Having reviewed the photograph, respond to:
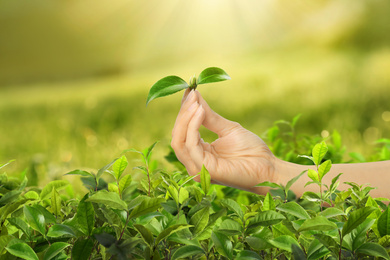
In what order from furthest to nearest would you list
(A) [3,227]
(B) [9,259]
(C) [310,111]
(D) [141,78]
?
1. (D) [141,78]
2. (C) [310,111]
3. (A) [3,227]
4. (B) [9,259]

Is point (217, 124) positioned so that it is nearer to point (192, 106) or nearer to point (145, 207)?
point (192, 106)

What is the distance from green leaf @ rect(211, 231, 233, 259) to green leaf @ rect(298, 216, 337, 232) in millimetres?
121

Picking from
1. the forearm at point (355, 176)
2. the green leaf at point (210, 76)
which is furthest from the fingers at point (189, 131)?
the forearm at point (355, 176)

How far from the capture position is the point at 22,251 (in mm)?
677

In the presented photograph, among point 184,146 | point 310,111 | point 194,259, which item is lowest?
point 310,111

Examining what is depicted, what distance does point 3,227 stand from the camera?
0.81 m

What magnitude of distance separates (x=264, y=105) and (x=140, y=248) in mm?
6504

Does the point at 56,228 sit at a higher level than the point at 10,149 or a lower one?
higher

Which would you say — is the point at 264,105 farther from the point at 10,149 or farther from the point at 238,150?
the point at 238,150

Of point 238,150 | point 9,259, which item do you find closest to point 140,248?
point 9,259

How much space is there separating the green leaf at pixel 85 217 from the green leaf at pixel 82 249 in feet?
0.07

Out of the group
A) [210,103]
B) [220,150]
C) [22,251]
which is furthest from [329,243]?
[210,103]

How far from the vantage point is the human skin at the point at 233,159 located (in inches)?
50.2

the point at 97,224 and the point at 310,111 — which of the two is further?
the point at 310,111
